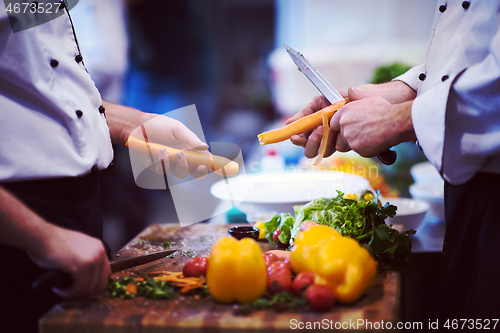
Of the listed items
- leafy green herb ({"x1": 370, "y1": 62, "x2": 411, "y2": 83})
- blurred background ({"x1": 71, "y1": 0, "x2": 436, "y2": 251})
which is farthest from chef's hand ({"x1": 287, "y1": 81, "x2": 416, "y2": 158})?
blurred background ({"x1": 71, "y1": 0, "x2": 436, "y2": 251})

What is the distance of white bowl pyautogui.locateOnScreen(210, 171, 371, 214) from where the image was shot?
6.84 ft

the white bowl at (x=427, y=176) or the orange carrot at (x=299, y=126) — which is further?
the white bowl at (x=427, y=176)

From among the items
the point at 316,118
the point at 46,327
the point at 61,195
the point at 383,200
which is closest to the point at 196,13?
the point at 383,200

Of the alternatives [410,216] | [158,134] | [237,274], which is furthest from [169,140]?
[410,216]

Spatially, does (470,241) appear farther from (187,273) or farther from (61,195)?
(61,195)

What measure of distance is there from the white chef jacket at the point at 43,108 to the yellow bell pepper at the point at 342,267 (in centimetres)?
78

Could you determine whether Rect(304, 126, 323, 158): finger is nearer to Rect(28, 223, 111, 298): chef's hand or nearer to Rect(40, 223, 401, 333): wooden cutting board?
Rect(40, 223, 401, 333): wooden cutting board

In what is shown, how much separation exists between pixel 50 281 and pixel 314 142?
1.15m

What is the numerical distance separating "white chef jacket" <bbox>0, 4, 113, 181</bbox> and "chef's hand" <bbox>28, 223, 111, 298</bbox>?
7.9 inches

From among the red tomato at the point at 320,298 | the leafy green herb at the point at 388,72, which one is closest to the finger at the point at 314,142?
the red tomato at the point at 320,298

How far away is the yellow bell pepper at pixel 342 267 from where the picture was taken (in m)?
1.09

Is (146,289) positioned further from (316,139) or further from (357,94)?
(357,94)

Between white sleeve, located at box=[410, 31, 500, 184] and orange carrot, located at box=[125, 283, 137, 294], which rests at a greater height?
white sleeve, located at box=[410, 31, 500, 184]

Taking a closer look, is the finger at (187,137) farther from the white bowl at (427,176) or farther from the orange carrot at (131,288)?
the white bowl at (427,176)
